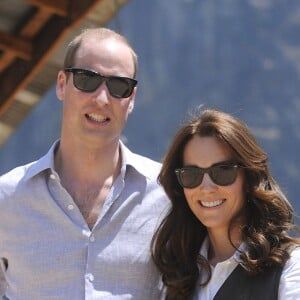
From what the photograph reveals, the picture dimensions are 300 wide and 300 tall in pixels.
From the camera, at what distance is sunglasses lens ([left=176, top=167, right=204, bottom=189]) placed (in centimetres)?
274

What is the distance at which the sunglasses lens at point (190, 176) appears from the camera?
108 inches

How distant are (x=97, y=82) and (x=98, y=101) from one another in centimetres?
6

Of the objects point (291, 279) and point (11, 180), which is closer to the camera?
point (291, 279)

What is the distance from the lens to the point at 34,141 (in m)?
8.48

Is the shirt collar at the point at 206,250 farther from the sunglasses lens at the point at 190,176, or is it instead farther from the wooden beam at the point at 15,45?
the wooden beam at the point at 15,45

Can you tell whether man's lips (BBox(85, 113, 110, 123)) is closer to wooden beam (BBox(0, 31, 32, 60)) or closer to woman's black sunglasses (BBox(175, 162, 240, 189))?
woman's black sunglasses (BBox(175, 162, 240, 189))

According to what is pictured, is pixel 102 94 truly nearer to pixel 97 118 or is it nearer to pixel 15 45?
Answer: pixel 97 118

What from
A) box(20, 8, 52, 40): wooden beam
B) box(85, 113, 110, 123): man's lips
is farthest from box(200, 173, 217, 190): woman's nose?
box(20, 8, 52, 40): wooden beam

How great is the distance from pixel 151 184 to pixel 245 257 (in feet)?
1.73

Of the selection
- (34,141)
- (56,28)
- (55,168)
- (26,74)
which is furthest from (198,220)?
(34,141)

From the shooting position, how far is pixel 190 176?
108 inches

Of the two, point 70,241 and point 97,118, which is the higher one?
point 97,118

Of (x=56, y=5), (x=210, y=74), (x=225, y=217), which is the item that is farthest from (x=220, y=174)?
(x=210, y=74)

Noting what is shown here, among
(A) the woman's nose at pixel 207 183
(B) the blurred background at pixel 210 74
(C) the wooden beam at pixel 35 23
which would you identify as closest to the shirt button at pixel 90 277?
(A) the woman's nose at pixel 207 183
